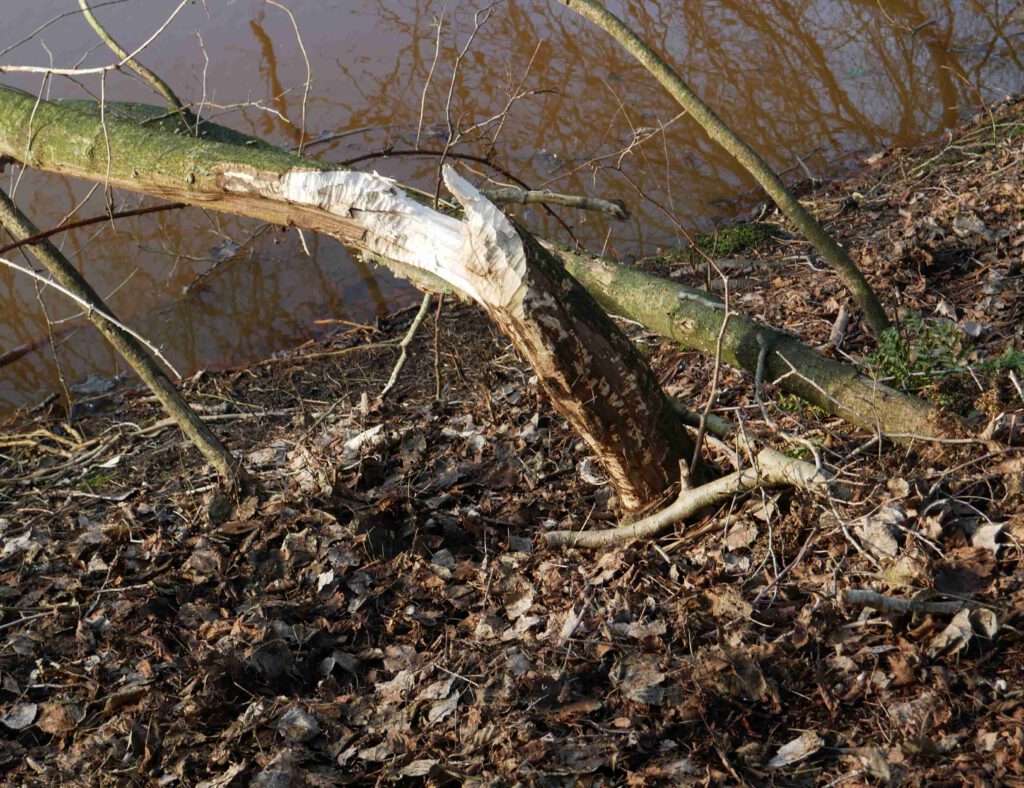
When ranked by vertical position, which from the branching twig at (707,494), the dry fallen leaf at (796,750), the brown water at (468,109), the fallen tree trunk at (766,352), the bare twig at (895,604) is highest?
the brown water at (468,109)

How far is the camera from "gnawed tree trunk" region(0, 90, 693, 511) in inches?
100

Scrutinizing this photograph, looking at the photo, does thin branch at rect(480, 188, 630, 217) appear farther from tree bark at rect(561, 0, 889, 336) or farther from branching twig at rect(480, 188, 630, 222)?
tree bark at rect(561, 0, 889, 336)

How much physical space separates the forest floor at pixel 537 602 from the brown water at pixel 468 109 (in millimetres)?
2562

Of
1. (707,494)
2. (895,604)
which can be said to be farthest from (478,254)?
(895,604)

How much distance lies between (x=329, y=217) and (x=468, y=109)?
228 inches

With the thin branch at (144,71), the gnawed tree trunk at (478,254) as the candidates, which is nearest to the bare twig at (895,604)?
the gnawed tree trunk at (478,254)

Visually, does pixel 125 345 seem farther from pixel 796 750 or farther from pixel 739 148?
pixel 796 750

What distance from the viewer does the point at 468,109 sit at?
834cm

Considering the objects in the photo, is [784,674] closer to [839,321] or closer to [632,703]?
[632,703]

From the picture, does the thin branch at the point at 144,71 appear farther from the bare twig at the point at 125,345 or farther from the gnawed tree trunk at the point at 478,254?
the bare twig at the point at 125,345

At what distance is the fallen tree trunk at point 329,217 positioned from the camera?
2.94 m

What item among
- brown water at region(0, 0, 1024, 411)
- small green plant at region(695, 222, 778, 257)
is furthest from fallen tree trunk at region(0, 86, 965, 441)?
brown water at region(0, 0, 1024, 411)

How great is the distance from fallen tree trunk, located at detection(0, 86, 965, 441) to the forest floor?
182mm

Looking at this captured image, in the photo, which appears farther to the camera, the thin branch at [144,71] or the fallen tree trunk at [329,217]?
the thin branch at [144,71]
